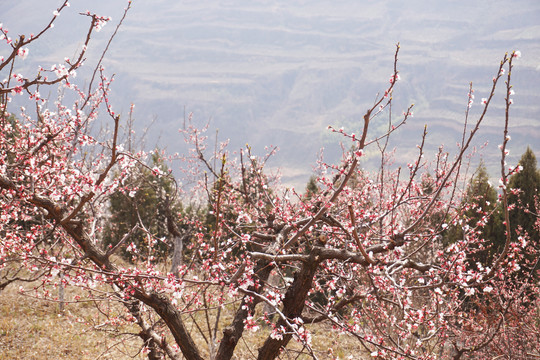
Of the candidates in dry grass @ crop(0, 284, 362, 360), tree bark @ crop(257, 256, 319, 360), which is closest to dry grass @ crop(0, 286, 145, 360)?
dry grass @ crop(0, 284, 362, 360)

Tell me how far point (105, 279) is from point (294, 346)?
835 cm

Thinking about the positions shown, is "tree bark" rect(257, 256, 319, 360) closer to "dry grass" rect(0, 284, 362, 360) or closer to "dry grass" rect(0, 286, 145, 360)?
"dry grass" rect(0, 284, 362, 360)

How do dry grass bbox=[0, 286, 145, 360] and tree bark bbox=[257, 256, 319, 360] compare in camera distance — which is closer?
tree bark bbox=[257, 256, 319, 360]

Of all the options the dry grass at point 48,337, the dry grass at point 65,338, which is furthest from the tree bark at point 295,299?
the dry grass at point 48,337

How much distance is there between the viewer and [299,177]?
183 meters

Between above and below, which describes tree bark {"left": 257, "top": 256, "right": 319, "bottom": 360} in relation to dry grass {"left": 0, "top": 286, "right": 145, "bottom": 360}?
above

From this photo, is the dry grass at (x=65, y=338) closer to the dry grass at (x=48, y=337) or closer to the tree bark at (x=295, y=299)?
the dry grass at (x=48, y=337)

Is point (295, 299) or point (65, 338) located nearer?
point (295, 299)

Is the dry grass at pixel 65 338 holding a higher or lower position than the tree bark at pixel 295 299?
lower

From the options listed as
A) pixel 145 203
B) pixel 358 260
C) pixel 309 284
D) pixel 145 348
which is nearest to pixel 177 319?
pixel 145 348

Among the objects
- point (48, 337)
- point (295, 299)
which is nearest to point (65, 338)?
point (48, 337)

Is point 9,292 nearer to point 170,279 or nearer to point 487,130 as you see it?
point 170,279

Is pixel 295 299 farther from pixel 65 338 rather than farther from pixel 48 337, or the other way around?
pixel 48 337

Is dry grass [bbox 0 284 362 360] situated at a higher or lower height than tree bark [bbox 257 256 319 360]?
lower
